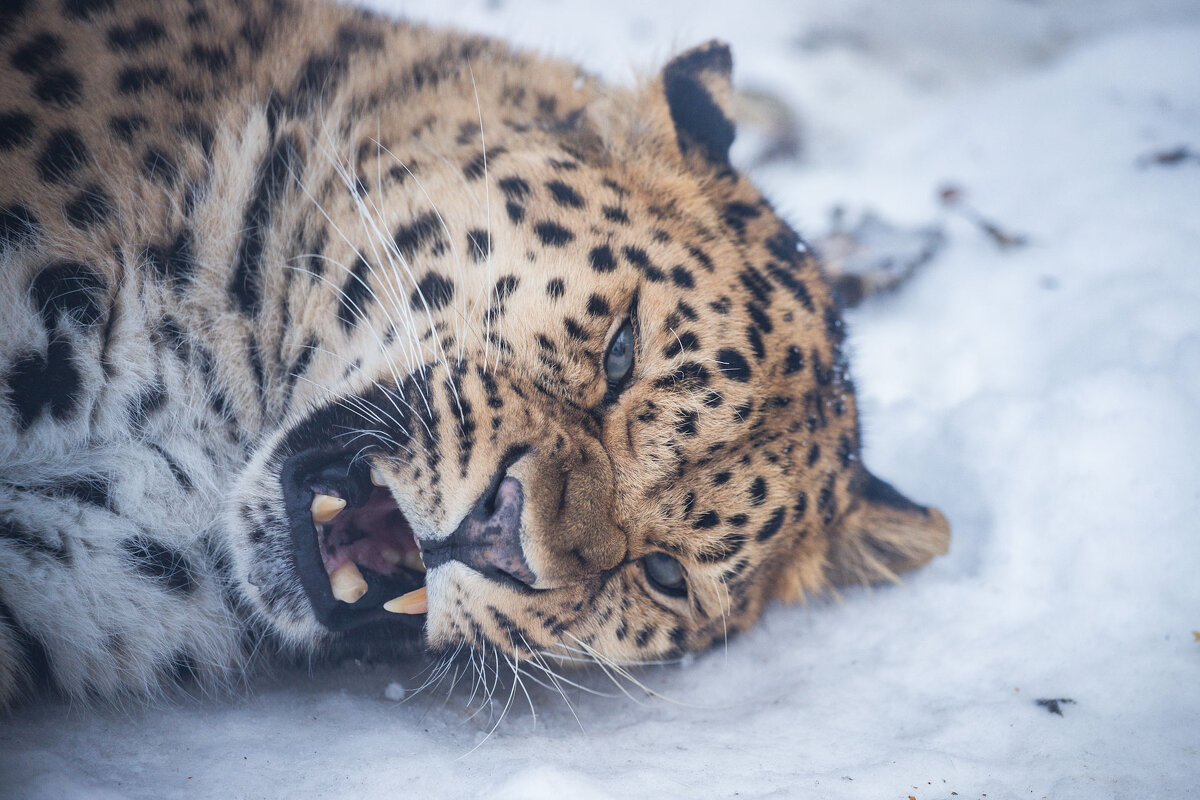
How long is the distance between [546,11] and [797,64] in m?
2.02

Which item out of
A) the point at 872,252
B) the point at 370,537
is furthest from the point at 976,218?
the point at 370,537

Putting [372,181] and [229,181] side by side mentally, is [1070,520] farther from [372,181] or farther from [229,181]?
[229,181]

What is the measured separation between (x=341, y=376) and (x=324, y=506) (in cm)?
43

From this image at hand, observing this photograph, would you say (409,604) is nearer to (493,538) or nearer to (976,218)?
→ (493,538)

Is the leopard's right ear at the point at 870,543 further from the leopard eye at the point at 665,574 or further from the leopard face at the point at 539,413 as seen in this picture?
the leopard eye at the point at 665,574

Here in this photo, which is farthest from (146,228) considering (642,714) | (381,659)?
(642,714)

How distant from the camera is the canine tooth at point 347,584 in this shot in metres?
2.38

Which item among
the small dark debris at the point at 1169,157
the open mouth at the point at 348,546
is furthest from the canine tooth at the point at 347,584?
the small dark debris at the point at 1169,157

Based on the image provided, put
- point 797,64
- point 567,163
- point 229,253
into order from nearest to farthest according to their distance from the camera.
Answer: point 229,253 → point 567,163 → point 797,64

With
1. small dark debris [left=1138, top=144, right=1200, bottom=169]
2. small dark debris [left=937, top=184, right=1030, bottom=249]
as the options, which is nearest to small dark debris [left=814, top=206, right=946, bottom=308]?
small dark debris [left=937, top=184, right=1030, bottom=249]

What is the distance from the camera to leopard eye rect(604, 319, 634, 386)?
8.04 feet

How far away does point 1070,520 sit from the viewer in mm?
3275

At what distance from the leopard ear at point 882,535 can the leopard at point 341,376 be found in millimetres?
394

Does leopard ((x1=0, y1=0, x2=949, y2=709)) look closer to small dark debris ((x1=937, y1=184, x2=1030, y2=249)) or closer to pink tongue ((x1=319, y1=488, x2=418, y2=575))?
pink tongue ((x1=319, y1=488, x2=418, y2=575))
